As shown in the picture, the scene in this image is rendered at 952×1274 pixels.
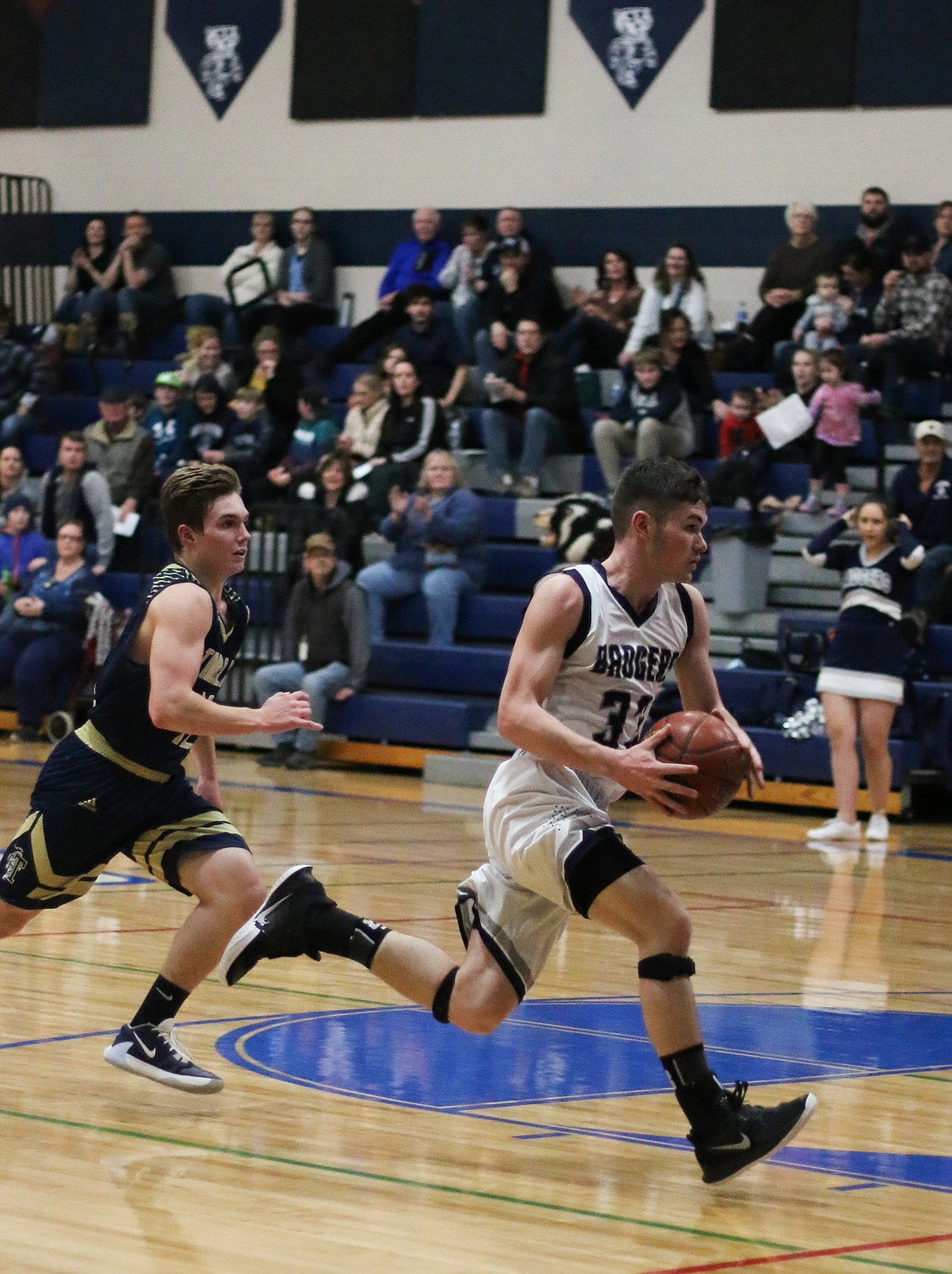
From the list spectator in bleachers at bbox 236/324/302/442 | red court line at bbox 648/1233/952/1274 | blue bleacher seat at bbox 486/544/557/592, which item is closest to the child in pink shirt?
blue bleacher seat at bbox 486/544/557/592

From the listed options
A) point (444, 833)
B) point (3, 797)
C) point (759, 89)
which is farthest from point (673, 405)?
point (3, 797)

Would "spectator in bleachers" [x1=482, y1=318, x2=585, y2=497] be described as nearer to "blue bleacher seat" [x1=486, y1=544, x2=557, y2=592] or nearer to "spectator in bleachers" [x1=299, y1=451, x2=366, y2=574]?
"blue bleacher seat" [x1=486, y1=544, x2=557, y2=592]

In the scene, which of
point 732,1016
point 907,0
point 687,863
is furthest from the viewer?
point 907,0

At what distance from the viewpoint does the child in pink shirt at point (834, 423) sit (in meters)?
14.3

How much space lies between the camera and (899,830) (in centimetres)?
1218

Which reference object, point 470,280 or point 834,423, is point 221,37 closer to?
point 470,280

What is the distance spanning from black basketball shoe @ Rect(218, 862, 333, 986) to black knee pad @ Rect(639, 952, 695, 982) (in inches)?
37.6

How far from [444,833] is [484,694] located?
12.3ft

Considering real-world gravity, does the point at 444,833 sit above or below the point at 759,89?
below

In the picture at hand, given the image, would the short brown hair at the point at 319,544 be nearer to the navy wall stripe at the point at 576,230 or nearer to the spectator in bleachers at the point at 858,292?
the spectator in bleachers at the point at 858,292

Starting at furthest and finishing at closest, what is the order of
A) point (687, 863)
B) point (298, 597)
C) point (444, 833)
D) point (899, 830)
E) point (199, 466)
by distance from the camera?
point (298, 597)
point (899, 830)
point (444, 833)
point (687, 863)
point (199, 466)

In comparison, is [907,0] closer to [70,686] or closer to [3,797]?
[70,686]

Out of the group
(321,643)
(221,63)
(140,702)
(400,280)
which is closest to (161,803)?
(140,702)

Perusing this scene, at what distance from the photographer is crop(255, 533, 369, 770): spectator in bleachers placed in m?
14.2
